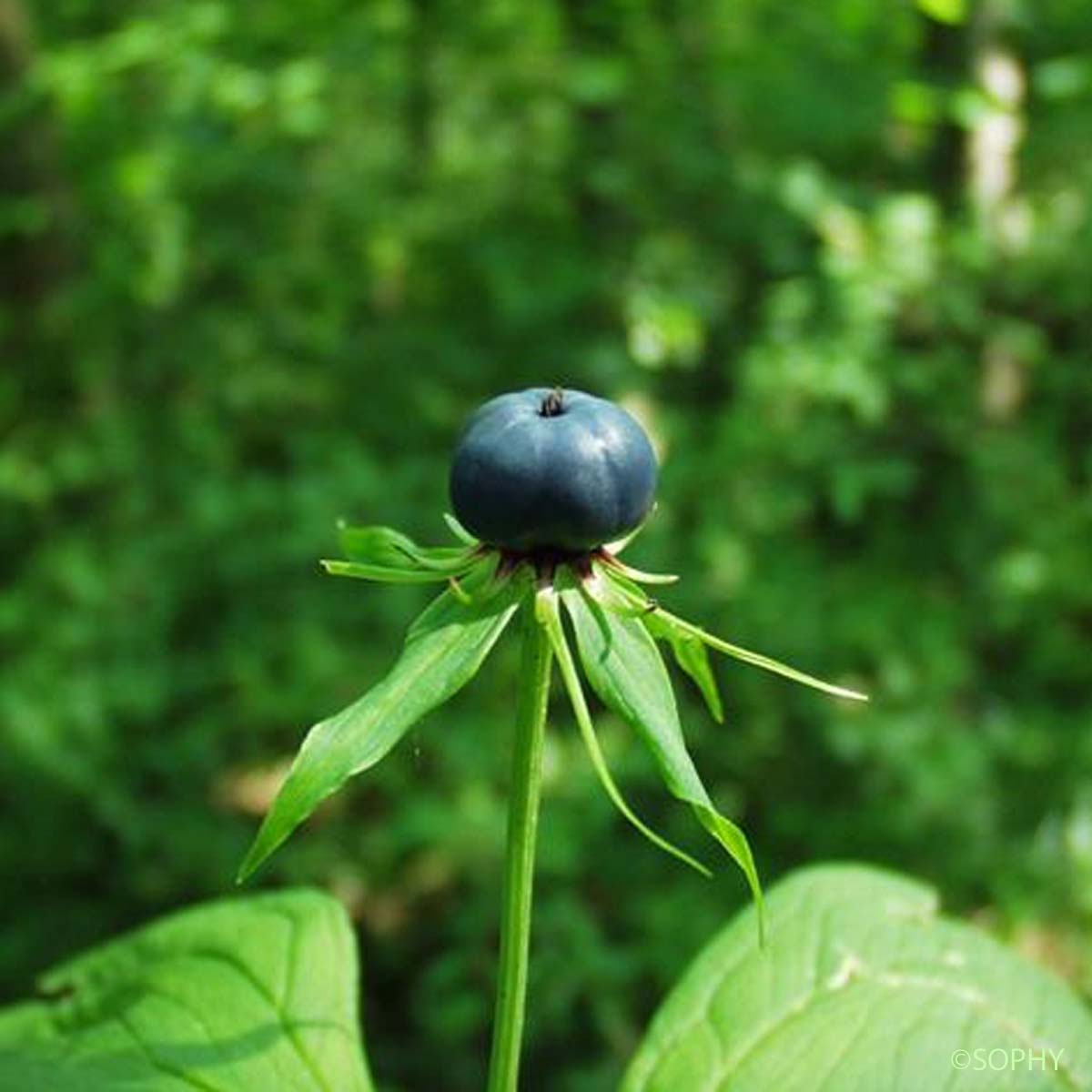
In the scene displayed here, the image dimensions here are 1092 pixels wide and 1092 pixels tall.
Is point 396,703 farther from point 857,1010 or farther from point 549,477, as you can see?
point 857,1010

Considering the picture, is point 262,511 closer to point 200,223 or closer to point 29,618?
point 29,618

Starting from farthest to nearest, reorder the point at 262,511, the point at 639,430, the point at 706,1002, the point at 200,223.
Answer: the point at 200,223 < the point at 262,511 < the point at 706,1002 < the point at 639,430

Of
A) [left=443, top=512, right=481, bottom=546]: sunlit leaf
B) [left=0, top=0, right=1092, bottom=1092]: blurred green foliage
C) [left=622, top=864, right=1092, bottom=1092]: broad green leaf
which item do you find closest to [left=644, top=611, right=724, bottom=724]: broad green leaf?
[left=443, top=512, right=481, bottom=546]: sunlit leaf

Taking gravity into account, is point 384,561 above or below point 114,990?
above

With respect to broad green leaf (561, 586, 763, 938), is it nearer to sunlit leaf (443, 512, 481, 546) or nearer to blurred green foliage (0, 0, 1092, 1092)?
sunlit leaf (443, 512, 481, 546)

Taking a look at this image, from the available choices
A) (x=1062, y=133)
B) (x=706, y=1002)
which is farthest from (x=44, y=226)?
(x=706, y=1002)

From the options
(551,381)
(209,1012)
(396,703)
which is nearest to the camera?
(396,703)

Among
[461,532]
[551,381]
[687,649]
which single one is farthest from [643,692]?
[551,381]

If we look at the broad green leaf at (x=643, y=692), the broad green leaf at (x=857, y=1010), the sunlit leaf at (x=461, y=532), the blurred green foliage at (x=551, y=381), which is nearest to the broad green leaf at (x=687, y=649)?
the broad green leaf at (x=643, y=692)
